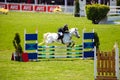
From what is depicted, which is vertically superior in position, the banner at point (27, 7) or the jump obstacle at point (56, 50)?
the banner at point (27, 7)

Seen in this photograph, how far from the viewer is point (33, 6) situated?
2126 inches

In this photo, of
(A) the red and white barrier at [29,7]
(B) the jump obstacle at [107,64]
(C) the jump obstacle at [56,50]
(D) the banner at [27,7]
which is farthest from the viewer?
(D) the banner at [27,7]

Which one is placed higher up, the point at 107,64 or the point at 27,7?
the point at 27,7

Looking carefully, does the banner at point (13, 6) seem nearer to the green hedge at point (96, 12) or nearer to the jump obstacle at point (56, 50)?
the green hedge at point (96, 12)

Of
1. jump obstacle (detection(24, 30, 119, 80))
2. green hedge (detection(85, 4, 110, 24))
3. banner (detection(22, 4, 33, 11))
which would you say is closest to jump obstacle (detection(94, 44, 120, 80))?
jump obstacle (detection(24, 30, 119, 80))

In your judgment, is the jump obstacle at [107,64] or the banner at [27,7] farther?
the banner at [27,7]

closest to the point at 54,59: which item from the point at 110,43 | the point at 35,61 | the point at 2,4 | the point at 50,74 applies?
the point at 35,61

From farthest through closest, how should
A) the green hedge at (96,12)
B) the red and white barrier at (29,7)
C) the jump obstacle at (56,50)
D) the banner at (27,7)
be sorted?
the banner at (27,7), the red and white barrier at (29,7), the green hedge at (96,12), the jump obstacle at (56,50)

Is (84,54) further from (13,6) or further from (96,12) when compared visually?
(13,6)

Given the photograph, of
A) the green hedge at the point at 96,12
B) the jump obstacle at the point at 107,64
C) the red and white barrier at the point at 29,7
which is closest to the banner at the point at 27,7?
the red and white barrier at the point at 29,7

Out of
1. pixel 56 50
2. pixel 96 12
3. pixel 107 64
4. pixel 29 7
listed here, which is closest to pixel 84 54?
pixel 56 50

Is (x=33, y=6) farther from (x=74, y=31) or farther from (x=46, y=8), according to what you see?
(x=74, y=31)

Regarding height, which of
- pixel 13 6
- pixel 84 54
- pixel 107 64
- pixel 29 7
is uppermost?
pixel 13 6

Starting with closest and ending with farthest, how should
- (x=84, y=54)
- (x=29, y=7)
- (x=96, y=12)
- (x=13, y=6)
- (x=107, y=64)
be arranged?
(x=107, y=64), (x=84, y=54), (x=96, y=12), (x=29, y=7), (x=13, y=6)
